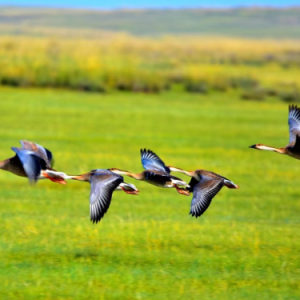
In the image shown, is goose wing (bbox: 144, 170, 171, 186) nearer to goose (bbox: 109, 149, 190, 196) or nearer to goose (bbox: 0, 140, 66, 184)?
goose (bbox: 109, 149, 190, 196)

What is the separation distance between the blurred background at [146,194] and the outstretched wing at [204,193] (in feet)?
2.43

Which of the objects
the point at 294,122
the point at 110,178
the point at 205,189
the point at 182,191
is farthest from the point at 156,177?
the point at 294,122

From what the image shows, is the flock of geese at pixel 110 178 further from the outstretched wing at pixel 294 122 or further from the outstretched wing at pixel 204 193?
the outstretched wing at pixel 294 122

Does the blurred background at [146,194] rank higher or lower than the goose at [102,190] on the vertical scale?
lower

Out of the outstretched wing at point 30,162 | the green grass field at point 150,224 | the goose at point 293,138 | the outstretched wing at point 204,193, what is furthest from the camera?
the goose at point 293,138

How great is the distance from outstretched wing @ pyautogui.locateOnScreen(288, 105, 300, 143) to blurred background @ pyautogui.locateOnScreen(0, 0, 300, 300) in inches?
51.8

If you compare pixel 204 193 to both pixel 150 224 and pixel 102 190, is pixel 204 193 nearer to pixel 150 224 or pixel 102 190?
pixel 102 190

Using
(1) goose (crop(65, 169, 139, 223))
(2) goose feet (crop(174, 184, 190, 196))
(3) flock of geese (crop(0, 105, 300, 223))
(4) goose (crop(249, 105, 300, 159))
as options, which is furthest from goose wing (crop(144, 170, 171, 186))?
(4) goose (crop(249, 105, 300, 159))

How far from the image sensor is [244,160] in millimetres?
21578

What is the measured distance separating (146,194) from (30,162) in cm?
822

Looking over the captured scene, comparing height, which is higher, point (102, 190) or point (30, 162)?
point (30, 162)

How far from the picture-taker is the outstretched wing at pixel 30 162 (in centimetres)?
784

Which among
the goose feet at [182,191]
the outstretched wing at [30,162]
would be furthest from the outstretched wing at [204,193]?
the outstretched wing at [30,162]

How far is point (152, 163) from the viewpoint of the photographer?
9.23 meters
